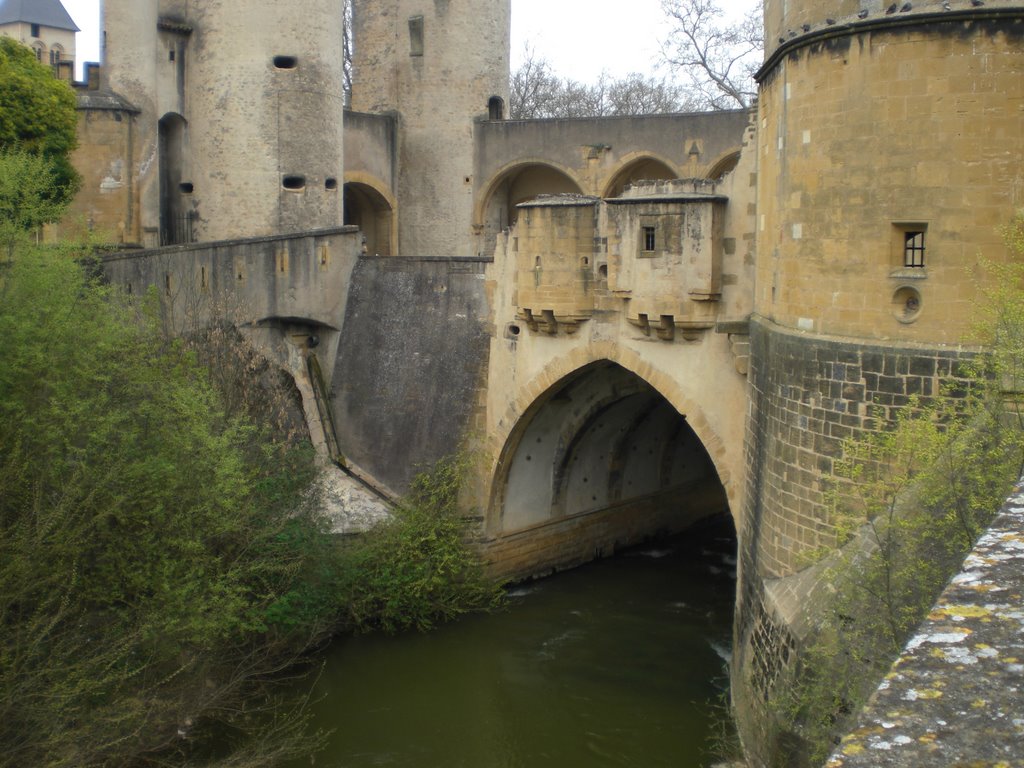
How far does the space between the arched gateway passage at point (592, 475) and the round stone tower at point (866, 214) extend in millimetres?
4848

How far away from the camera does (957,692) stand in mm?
2818

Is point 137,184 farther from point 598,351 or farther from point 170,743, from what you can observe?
point 170,743

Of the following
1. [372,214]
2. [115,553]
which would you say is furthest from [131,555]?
[372,214]

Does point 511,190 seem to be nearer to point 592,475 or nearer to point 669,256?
point 592,475

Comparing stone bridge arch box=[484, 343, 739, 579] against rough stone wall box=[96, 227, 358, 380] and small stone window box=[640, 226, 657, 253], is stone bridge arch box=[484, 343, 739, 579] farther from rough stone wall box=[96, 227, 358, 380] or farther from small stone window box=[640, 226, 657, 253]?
rough stone wall box=[96, 227, 358, 380]

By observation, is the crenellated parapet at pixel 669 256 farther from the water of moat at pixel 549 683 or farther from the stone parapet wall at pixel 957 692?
the stone parapet wall at pixel 957 692

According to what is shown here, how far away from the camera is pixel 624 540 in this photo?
17.9 m

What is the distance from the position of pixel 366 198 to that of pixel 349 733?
12.4 metres

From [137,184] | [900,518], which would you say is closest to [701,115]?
[137,184]

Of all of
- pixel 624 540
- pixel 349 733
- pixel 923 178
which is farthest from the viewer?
pixel 624 540

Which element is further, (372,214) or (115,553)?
(372,214)

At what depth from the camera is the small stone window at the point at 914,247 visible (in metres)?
8.59

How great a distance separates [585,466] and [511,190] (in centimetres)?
773

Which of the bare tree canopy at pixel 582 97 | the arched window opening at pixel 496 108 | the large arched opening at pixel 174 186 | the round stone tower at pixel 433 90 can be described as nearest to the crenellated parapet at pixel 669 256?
the large arched opening at pixel 174 186
